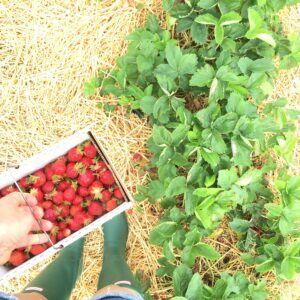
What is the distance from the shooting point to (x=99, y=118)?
1622 millimetres

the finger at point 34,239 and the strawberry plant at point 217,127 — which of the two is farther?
the finger at point 34,239

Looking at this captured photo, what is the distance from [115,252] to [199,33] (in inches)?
32.2

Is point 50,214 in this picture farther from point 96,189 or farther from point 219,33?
point 219,33

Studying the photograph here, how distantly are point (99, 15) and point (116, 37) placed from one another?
110mm

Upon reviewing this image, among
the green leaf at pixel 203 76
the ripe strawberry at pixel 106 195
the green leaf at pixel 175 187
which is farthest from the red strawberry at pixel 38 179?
the green leaf at pixel 203 76

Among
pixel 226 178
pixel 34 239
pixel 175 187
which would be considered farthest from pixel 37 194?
pixel 226 178

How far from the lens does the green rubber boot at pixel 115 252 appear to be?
1.38m

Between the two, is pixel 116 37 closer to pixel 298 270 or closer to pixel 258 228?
pixel 258 228

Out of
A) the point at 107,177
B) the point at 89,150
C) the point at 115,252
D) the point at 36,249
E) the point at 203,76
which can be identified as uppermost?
the point at 203,76

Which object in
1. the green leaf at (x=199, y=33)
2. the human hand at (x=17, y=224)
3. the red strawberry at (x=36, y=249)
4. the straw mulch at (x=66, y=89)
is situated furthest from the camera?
the straw mulch at (x=66, y=89)

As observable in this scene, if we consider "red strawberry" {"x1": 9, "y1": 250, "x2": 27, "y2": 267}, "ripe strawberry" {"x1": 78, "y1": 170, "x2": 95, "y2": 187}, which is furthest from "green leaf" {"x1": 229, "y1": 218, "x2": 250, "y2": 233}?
"red strawberry" {"x1": 9, "y1": 250, "x2": 27, "y2": 267}

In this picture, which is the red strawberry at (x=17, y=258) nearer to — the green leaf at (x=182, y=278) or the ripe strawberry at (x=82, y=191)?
the ripe strawberry at (x=82, y=191)

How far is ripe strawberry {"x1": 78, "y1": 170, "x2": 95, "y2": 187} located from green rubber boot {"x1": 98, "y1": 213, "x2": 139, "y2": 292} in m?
0.21

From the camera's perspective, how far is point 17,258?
55.1 inches
